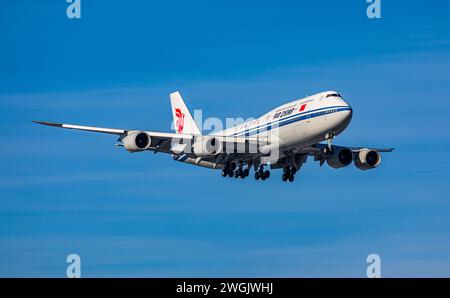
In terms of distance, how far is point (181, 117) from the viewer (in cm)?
10994

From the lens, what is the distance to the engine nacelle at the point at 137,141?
87.6m

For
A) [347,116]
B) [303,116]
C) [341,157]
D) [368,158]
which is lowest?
[341,157]

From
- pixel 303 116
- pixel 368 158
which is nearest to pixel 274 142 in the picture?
pixel 303 116

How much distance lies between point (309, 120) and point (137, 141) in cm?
1530

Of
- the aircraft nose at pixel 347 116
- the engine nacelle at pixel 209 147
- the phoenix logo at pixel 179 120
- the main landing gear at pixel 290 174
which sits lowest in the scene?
the main landing gear at pixel 290 174

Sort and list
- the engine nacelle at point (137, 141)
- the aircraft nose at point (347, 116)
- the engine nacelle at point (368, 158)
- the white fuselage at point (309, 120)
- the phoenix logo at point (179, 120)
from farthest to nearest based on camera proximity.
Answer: the phoenix logo at point (179, 120), the engine nacelle at point (368, 158), the engine nacelle at point (137, 141), the white fuselage at point (309, 120), the aircraft nose at point (347, 116)

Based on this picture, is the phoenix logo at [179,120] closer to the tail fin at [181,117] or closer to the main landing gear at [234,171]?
the tail fin at [181,117]

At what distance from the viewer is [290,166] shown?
93.1 m

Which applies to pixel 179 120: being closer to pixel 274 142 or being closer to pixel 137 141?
pixel 137 141

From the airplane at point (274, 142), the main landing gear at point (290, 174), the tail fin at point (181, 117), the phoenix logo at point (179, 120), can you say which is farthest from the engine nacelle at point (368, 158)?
the phoenix logo at point (179, 120)

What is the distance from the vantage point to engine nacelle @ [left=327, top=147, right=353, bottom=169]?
9375cm
